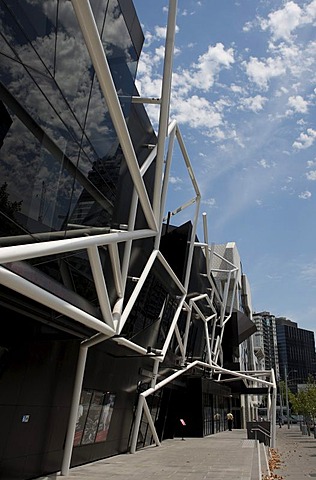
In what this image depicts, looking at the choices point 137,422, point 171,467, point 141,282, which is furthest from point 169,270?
point 171,467

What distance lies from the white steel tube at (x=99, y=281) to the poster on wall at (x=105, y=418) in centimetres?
659

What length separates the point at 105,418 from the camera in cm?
1864

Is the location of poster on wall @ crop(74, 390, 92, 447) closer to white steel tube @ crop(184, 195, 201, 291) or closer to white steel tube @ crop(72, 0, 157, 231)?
white steel tube @ crop(72, 0, 157, 231)

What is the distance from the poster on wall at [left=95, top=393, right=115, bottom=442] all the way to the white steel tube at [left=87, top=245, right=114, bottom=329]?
6586mm

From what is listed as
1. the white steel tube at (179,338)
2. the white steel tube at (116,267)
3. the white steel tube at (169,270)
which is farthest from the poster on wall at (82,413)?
the white steel tube at (179,338)

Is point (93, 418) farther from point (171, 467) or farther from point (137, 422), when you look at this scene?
point (137, 422)

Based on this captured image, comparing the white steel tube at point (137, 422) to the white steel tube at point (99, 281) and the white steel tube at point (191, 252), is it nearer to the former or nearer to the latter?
the white steel tube at point (191, 252)

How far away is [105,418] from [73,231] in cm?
1075

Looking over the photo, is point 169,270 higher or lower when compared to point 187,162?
lower

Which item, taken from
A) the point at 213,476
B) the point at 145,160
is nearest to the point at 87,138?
the point at 145,160

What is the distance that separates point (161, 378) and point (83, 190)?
18.6m

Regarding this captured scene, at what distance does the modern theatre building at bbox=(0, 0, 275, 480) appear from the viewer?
317 inches

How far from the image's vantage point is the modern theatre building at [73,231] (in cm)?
806

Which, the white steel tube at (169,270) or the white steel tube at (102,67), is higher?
the white steel tube at (169,270)
